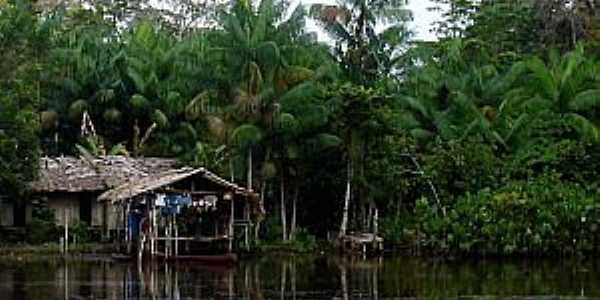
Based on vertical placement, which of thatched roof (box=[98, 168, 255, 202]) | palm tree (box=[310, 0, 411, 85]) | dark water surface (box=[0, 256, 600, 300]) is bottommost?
dark water surface (box=[0, 256, 600, 300])

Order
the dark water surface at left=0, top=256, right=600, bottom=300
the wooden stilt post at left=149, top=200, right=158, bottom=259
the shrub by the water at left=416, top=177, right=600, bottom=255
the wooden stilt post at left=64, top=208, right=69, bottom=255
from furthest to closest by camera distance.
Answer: the wooden stilt post at left=64, top=208, right=69, bottom=255 < the shrub by the water at left=416, top=177, right=600, bottom=255 < the wooden stilt post at left=149, top=200, right=158, bottom=259 < the dark water surface at left=0, top=256, right=600, bottom=300

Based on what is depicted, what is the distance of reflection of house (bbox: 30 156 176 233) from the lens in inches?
1484

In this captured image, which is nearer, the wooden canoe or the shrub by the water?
the wooden canoe

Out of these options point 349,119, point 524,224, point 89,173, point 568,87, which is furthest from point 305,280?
point 568,87

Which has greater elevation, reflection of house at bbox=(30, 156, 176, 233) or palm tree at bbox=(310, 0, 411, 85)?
palm tree at bbox=(310, 0, 411, 85)

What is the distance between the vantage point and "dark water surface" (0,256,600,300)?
22.3m

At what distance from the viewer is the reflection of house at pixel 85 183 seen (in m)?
37.7

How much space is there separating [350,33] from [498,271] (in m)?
14.5

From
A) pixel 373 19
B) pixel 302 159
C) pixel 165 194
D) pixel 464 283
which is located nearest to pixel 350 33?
pixel 373 19

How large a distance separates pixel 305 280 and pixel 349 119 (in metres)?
11.9

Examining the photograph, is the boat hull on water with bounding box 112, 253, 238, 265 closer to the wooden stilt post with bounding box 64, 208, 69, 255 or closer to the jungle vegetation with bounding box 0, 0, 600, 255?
the wooden stilt post with bounding box 64, 208, 69, 255

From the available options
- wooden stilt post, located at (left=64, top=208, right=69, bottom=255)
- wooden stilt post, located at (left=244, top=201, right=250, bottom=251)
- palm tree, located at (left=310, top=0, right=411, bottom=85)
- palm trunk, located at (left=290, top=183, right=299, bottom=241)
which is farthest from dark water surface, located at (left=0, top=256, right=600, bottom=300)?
palm tree, located at (left=310, top=0, right=411, bottom=85)

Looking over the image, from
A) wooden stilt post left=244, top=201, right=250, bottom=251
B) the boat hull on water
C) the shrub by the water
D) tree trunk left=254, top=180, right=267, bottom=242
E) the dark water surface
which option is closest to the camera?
the dark water surface

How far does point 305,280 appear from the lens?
1016 inches
